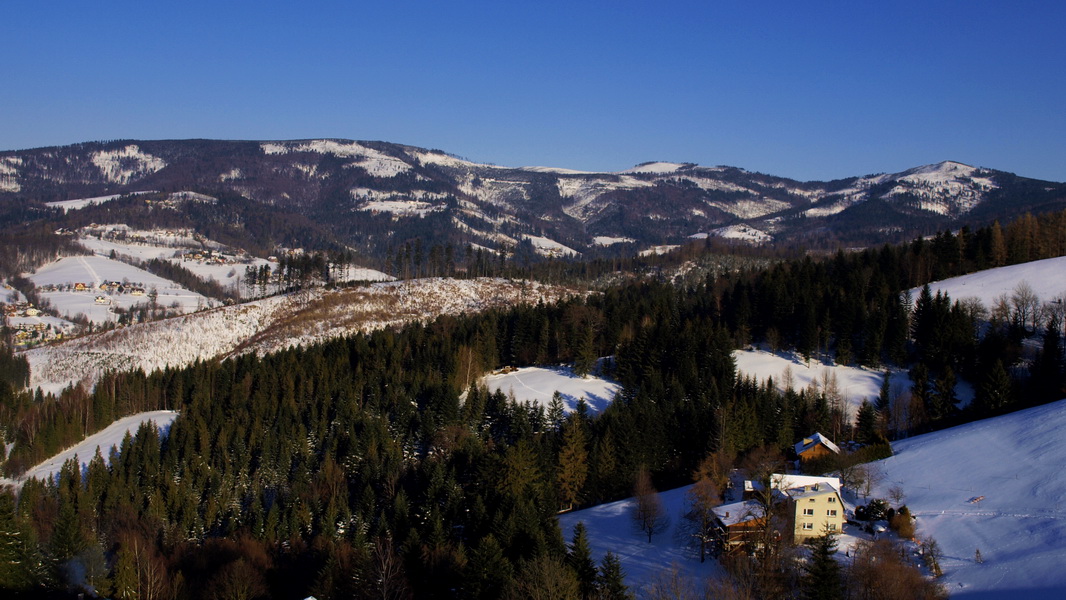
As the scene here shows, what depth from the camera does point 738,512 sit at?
41.4m

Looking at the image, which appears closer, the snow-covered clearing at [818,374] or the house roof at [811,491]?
the house roof at [811,491]

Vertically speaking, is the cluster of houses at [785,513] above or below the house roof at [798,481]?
below

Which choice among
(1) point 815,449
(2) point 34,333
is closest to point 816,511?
(1) point 815,449

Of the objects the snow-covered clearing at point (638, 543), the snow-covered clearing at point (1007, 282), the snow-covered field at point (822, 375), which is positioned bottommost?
the snow-covered clearing at point (638, 543)

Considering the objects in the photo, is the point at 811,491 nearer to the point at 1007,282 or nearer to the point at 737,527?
the point at 737,527

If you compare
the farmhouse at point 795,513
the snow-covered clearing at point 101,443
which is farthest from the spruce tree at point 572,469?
the snow-covered clearing at point 101,443

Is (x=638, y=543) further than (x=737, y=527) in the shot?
Yes

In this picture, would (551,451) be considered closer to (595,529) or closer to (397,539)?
(595,529)

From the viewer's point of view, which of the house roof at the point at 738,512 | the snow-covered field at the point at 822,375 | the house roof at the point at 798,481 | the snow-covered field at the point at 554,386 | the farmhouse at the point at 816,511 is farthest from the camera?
the snow-covered field at the point at 554,386

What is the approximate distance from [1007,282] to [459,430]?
Result: 7544 cm

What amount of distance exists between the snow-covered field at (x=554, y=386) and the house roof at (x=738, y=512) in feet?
110

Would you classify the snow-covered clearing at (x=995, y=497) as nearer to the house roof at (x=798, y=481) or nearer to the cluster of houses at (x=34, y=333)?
the house roof at (x=798, y=481)

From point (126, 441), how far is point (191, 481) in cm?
1377

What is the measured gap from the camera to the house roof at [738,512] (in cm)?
4016
